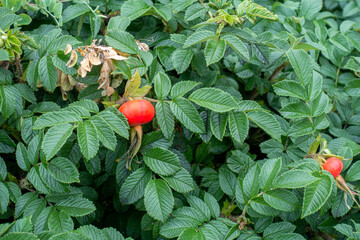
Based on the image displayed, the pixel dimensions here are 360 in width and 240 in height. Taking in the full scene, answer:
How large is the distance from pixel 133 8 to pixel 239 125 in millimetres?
713

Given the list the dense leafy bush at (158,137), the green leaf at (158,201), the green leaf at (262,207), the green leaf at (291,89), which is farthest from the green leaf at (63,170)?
the green leaf at (291,89)

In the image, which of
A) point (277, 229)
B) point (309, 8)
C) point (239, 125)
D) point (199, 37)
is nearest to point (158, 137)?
point (239, 125)

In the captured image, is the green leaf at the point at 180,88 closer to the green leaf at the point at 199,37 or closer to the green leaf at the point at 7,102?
the green leaf at the point at 199,37

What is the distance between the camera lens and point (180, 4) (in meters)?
1.48

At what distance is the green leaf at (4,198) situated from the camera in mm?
1173

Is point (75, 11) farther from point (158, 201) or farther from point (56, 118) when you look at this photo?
point (158, 201)

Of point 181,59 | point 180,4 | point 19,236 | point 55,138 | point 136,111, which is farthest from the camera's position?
point 180,4

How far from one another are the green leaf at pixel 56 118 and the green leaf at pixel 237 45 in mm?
596

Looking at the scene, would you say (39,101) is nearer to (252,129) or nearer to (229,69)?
(229,69)

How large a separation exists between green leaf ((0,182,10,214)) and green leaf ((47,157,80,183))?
0.53ft

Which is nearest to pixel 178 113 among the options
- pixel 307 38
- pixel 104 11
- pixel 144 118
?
pixel 144 118

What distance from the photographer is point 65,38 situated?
4.39 ft

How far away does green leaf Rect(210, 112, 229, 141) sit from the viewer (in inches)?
50.0

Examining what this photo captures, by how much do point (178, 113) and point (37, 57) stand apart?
0.60 meters
